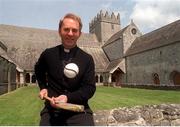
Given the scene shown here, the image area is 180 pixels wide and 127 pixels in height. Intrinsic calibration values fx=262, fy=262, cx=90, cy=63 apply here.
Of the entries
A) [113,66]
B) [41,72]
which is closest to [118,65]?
[113,66]

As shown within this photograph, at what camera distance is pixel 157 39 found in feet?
123

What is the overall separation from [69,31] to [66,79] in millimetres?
549

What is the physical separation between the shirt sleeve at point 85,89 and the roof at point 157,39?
30135mm

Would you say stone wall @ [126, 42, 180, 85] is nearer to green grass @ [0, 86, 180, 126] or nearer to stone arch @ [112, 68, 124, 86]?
stone arch @ [112, 68, 124, 86]

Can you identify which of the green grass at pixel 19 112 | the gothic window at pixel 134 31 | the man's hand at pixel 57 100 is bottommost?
the green grass at pixel 19 112

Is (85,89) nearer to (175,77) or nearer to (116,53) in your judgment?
(175,77)

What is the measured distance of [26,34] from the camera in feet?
171

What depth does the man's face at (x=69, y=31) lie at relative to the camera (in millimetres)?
2994

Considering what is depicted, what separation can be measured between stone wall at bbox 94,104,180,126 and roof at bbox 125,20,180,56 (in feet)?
86.3

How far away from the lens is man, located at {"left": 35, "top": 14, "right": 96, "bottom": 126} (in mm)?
2832

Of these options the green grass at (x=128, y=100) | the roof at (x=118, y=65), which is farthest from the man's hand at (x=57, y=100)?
the roof at (x=118, y=65)

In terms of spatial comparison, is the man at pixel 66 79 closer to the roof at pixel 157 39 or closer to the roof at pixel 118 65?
the roof at pixel 157 39

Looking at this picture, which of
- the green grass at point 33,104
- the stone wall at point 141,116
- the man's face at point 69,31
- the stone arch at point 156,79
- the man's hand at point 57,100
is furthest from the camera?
the stone arch at point 156,79

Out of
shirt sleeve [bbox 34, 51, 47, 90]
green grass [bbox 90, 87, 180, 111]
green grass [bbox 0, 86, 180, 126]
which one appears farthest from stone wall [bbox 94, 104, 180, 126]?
green grass [bbox 90, 87, 180, 111]
